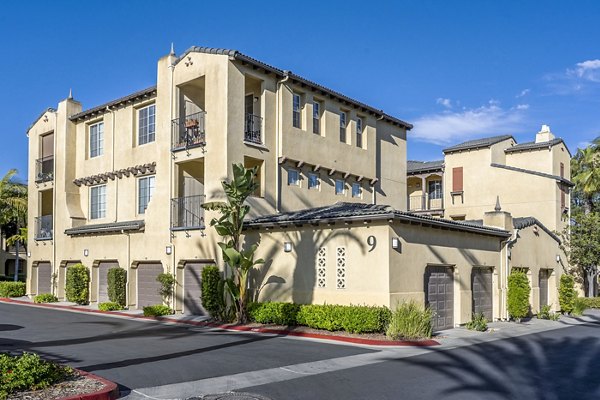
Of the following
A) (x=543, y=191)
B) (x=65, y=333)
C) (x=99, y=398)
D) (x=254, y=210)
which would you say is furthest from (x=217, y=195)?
(x=543, y=191)

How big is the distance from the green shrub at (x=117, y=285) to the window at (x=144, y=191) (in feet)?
10.3

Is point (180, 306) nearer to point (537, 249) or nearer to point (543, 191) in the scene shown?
point (537, 249)

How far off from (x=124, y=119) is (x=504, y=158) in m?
24.3

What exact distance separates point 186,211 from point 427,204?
2102cm

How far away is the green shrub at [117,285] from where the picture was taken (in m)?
26.7

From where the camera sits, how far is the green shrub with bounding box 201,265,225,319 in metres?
21.6

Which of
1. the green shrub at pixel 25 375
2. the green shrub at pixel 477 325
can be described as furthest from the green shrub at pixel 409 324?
the green shrub at pixel 25 375

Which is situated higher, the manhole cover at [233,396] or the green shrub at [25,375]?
the green shrub at [25,375]

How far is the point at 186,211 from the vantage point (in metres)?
24.9

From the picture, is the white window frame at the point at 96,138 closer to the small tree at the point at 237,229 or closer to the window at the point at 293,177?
the window at the point at 293,177

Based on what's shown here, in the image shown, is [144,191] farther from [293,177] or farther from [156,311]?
[293,177]

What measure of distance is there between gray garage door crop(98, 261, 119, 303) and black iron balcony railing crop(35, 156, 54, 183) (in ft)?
25.1

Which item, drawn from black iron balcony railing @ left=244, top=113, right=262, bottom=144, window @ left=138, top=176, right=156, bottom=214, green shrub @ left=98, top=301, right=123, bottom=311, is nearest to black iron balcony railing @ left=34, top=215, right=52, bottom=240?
window @ left=138, top=176, right=156, bottom=214

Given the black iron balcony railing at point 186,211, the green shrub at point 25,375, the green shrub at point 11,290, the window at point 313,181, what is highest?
the window at point 313,181
